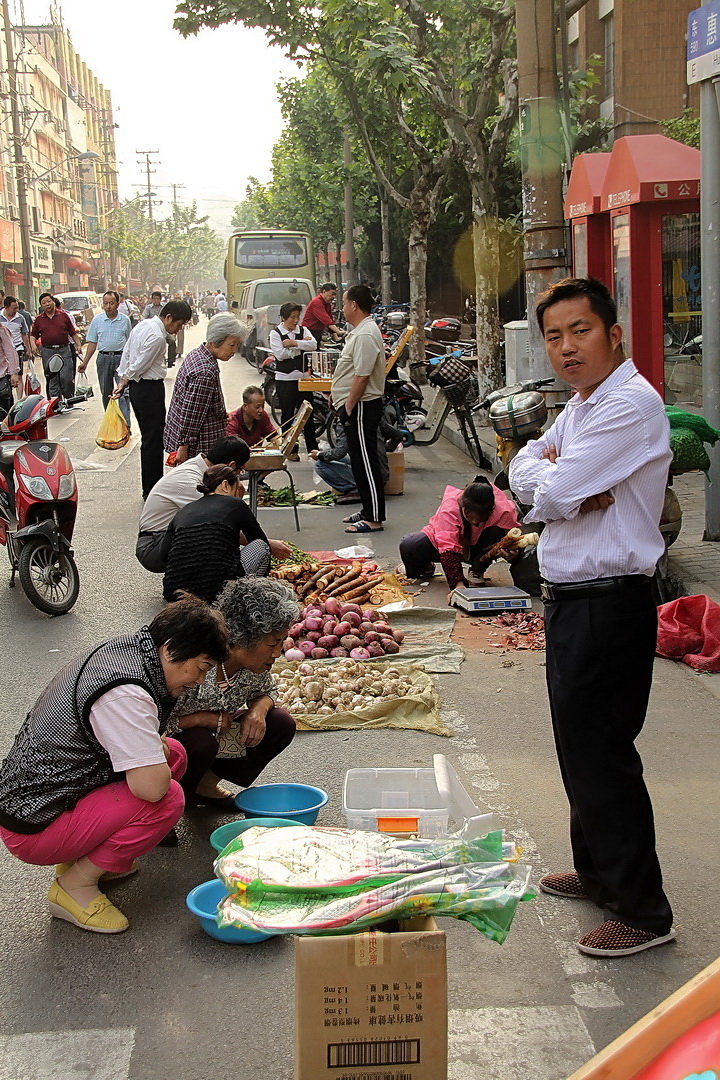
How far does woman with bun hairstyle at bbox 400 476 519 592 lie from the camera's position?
7.61m

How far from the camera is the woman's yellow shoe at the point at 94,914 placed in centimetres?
373

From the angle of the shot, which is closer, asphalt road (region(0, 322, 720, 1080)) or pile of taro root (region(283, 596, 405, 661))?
asphalt road (region(0, 322, 720, 1080))

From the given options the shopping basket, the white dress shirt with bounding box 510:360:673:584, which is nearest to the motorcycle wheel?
the white dress shirt with bounding box 510:360:673:584

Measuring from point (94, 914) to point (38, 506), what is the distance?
15.2 ft

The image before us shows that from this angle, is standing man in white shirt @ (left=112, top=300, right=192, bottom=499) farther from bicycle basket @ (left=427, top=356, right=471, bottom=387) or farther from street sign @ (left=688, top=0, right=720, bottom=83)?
street sign @ (left=688, top=0, right=720, bottom=83)

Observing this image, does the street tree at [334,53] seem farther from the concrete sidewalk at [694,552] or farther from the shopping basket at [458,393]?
the concrete sidewalk at [694,552]

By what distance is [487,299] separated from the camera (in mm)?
16734

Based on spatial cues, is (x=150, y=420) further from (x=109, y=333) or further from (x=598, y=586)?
(x=598, y=586)

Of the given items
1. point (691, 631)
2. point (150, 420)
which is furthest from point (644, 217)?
point (691, 631)

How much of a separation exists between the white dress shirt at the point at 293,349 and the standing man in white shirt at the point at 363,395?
189 inches

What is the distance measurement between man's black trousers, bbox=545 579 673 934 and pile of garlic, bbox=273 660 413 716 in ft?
7.78

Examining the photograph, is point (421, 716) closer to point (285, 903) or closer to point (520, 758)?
point (520, 758)

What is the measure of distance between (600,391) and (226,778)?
2175mm

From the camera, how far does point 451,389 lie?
1285cm
